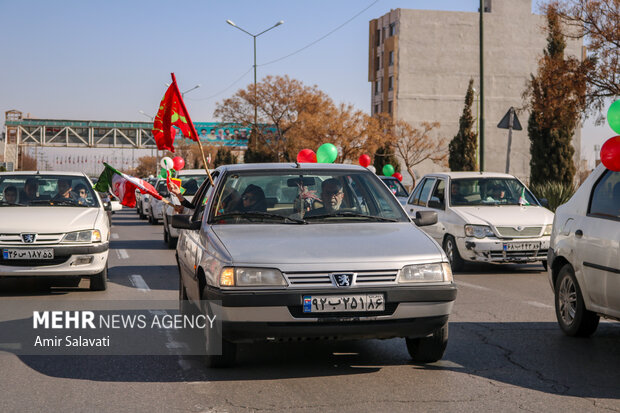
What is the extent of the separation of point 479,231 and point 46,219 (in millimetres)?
6557

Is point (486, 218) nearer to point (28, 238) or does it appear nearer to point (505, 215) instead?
point (505, 215)

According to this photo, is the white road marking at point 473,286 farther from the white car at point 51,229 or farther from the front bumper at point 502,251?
the white car at point 51,229

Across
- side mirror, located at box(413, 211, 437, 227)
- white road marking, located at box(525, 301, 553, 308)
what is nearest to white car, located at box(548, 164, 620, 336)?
side mirror, located at box(413, 211, 437, 227)

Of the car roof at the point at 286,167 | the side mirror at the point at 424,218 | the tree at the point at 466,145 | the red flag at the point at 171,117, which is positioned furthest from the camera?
the tree at the point at 466,145

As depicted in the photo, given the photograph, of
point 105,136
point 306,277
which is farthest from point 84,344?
point 105,136

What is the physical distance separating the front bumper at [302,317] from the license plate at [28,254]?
5079mm

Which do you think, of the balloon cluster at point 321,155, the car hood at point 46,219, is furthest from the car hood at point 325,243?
the balloon cluster at point 321,155

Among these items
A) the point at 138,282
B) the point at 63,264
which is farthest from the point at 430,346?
the point at 138,282

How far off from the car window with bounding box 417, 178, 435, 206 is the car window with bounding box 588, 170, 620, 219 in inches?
308

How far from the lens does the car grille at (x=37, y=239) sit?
10.3 metres

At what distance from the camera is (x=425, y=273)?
599 cm

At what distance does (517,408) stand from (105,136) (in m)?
106

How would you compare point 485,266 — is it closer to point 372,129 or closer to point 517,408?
point 517,408

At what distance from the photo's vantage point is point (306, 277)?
5773 millimetres
